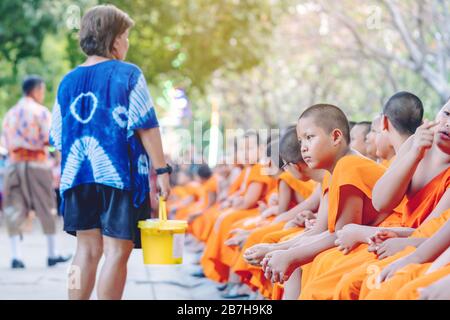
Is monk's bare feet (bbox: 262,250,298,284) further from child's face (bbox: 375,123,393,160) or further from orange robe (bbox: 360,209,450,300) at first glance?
child's face (bbox: 375,123,393,160)

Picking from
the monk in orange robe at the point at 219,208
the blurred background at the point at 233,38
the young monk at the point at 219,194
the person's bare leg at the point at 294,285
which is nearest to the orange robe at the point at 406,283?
the person's bare leg at the point at 294,285

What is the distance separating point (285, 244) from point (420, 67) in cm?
1191

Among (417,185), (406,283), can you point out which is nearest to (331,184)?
→ (417,185)

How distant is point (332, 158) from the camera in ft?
18.3

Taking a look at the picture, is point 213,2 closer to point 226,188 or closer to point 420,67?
point 420,67

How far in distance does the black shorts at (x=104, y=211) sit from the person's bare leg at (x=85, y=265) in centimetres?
6

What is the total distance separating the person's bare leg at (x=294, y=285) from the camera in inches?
220

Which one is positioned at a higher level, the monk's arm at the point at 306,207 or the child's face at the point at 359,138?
the child's face at the point at 359,138

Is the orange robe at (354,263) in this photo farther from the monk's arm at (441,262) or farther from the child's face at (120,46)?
the child's face at (120,46)

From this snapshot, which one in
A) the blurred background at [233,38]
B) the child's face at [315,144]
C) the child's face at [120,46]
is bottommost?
the child's face at [315,144]

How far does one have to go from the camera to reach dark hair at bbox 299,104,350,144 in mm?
5520

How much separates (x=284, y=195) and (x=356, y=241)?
2752 mm

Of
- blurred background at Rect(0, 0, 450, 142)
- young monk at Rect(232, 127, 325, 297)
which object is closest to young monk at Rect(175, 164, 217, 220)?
blurred background at Rect(0, 0, 450, 142)

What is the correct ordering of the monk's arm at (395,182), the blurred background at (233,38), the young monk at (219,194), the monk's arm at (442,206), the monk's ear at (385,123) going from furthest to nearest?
1. the blurred background at (233,38)
2. the young monk at (219,194)
3. the monk's ear at (385,123)
4. the monk's arm at (395,182)
5. the monk's arm at (442,206)
